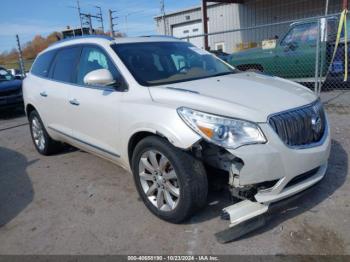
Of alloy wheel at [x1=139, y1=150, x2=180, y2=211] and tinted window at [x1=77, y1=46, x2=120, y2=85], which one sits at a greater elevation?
tinted window at [x1=77, y1=46, x2=120, y2=85]

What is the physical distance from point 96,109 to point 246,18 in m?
18.3

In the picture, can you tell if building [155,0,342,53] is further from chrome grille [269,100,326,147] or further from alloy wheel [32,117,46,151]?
chrome grille [269,100,326,147]

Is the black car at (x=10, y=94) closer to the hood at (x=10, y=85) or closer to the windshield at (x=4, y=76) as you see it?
the hood at (x=10, y=85)

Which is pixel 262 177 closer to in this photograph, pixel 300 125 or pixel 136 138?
pixel 300 125

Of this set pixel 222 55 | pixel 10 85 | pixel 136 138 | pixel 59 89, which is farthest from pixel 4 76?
pixel 136 138

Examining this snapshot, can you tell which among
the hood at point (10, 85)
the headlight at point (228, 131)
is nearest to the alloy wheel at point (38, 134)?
the headlight at point (228, 131)

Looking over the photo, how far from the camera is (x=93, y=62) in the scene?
4270mm

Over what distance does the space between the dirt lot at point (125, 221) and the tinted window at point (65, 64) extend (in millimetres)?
1360

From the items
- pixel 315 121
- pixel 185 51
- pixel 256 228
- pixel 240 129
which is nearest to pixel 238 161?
pixel 240 129

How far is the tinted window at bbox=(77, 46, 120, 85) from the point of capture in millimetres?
3885

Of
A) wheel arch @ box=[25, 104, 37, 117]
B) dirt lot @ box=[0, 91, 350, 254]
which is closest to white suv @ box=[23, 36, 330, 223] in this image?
dirt lot @ box=[0, 91, 350, 254]

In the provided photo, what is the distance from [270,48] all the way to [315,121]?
6.74 m

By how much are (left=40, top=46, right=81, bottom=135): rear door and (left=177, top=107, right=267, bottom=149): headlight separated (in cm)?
236

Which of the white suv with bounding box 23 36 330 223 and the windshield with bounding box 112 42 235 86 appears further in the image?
the windshield with bounding box 112 42 235 86
